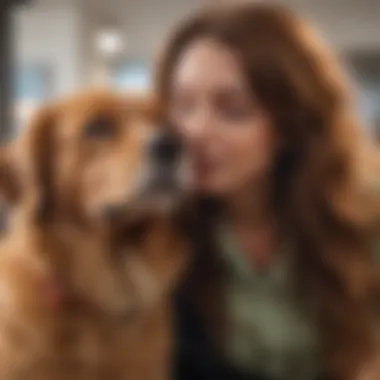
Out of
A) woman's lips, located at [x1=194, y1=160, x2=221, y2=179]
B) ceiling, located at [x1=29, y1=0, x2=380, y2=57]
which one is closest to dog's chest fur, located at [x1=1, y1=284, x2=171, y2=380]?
woman's lips, located at [x1=194, y1=160, x2=221, y2=179]

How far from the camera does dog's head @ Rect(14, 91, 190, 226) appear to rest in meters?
0.60

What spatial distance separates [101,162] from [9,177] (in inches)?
3.2

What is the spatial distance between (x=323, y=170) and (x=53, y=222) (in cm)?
22

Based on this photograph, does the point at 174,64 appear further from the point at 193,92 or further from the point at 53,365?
Result: the point at 53,365

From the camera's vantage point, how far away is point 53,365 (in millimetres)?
598

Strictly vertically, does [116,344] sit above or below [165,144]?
below

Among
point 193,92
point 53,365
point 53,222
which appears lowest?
point 53,365

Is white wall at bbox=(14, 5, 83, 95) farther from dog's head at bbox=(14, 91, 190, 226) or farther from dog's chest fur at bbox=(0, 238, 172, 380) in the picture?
dog's chest fur at bbox=(0, 238, 172, 380)

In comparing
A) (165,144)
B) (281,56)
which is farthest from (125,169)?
(281,56)

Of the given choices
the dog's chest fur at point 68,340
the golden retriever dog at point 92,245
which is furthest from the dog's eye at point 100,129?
the dog's chest fur at point 68,340

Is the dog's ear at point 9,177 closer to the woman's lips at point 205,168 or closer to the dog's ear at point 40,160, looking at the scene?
the dog's ear at point 40,160

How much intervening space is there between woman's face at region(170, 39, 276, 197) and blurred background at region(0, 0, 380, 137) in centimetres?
3

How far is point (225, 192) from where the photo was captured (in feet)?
2.01

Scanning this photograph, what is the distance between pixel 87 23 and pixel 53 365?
0.28 meters
